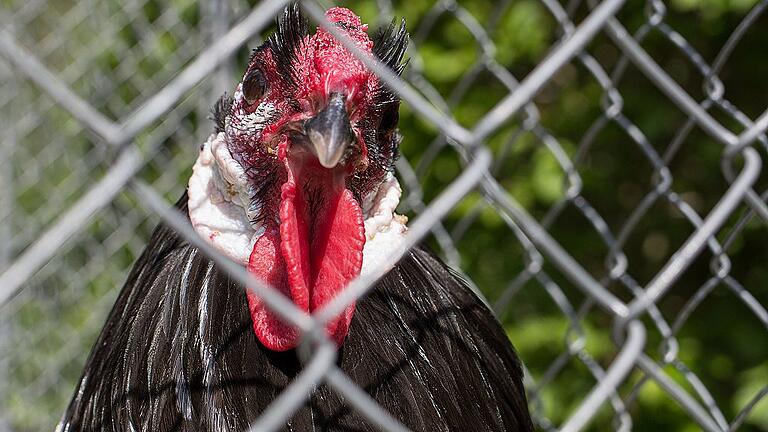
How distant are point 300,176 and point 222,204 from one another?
14cm

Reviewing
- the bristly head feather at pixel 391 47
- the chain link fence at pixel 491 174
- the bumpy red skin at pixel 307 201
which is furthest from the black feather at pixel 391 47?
the chain link fence at pixel 491 174

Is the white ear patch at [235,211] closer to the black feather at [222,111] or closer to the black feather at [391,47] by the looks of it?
the black feather at [222,111]

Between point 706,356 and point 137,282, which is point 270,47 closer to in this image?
point 137,282

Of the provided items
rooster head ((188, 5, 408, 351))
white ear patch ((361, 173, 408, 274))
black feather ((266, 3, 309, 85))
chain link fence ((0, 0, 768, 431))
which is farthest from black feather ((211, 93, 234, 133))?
chain link fence ((0, 0, 768, 431))

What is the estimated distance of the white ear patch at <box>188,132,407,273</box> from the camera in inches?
39.1

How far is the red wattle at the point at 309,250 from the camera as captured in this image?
0.90 metres

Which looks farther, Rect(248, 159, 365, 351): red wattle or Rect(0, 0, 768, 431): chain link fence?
Rect(0, 0, 768, 431): chain link fence

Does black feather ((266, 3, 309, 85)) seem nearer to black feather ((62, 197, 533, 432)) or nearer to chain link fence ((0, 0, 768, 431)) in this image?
black feather ((62, 197, 533, 432))

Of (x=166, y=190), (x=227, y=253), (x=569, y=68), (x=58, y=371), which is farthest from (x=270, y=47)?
(x=58, y=371)

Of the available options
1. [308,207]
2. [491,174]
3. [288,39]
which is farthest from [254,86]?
[491,174]

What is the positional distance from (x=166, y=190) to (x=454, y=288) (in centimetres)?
132

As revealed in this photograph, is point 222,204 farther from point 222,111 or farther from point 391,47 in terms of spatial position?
point 391,47

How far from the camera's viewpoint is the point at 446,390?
1004 millimetres

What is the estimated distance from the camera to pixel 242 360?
0.93 meters
